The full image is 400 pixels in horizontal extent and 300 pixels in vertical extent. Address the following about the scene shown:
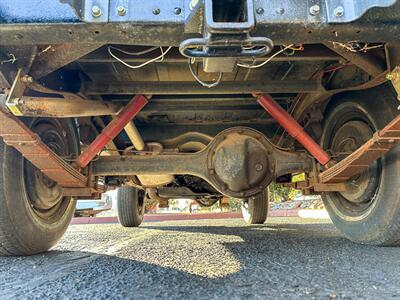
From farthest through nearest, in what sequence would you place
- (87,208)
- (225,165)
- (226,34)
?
(87,208) < (225,165) < (226,34)

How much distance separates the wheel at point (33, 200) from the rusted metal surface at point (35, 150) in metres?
0.15

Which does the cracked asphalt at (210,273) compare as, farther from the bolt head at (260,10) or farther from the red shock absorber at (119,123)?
the bolt head at (260,10)

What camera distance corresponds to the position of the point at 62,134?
222cm

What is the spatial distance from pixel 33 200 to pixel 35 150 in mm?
427

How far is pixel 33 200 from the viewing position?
193 cm

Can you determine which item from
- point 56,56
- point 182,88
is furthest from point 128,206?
point 56,56

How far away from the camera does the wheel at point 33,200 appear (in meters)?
1.73

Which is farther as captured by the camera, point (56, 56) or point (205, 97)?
point (205, 97)

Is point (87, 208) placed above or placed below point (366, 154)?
below

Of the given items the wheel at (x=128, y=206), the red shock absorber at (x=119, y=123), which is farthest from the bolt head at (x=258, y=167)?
the wheel at (x=128, y=206)

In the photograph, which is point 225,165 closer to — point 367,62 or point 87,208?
point 367,62

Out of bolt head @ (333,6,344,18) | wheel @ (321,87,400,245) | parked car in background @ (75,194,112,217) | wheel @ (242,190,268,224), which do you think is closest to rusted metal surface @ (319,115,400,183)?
wheel @ (321,87,400,245)

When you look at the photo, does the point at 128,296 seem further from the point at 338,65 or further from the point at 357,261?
the point at 338,65

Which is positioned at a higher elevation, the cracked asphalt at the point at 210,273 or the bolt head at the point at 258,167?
the bolt head at the point at 258,167
